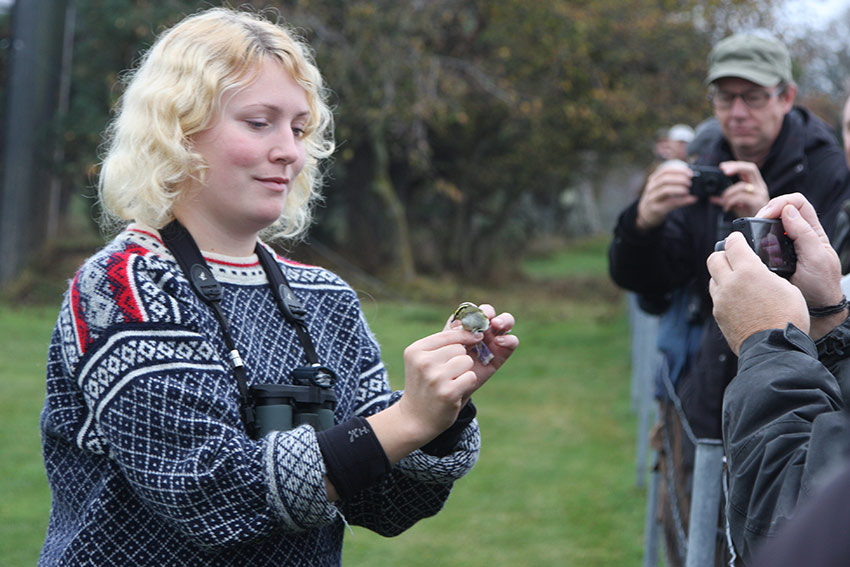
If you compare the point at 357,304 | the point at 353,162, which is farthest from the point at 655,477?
the point at 353,162

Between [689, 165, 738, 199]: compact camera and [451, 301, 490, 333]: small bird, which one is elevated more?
[451, 301, 490, 333]: small bird

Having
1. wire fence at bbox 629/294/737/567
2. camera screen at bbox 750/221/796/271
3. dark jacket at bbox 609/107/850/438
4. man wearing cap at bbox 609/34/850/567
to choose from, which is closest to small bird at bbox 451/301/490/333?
camera screen at bbox 750/221/796/271

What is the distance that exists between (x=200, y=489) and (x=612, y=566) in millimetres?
3888

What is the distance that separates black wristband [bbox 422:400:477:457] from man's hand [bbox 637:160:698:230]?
1.71 meters

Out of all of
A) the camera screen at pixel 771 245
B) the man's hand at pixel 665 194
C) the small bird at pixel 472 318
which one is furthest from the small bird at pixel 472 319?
the man's hand at pixel 665 194

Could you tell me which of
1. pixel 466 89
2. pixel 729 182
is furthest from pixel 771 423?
pixel 466 89

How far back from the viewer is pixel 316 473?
1807 mm

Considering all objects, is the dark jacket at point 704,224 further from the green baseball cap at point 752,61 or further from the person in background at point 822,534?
the person in background at point 822,534

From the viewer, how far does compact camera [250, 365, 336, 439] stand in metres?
1.94

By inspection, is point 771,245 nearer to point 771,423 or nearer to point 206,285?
point 771,423

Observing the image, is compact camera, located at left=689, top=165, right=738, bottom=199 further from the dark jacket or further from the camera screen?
the camera screen

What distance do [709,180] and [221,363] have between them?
2162 millimetres

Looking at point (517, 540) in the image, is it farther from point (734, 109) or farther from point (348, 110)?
point (348, 110)

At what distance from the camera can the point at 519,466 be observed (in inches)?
277
